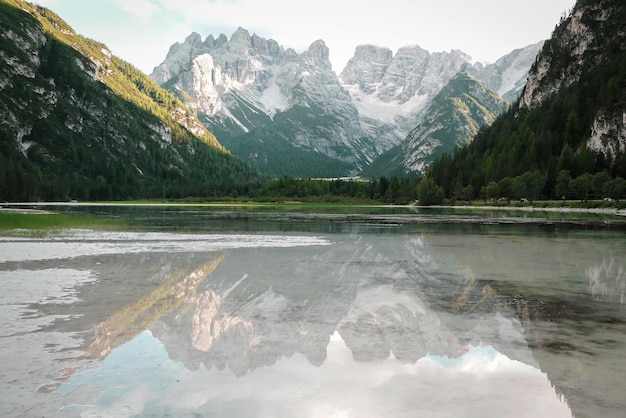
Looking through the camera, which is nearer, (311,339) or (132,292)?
(311,339)

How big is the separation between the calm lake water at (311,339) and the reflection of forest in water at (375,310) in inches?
2.9

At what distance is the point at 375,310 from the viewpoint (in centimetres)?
1678

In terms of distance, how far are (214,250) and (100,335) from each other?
20894mm

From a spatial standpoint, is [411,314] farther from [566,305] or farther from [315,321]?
[566,305]

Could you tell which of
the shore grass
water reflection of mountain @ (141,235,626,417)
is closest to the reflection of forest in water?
water reflection of mountain @ (141,235,626,417)

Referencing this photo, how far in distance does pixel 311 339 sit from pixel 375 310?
3991 millimetres

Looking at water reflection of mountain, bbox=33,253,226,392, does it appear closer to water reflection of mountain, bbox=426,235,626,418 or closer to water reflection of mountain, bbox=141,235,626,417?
water reflection of mountain, bbox=141,235,626,417

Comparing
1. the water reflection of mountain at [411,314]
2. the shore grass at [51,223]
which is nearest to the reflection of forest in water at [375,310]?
the water reflection of mountain at [411,314]

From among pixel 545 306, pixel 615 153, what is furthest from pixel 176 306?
pixel 615 153

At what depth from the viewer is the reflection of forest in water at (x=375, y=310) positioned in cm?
1182

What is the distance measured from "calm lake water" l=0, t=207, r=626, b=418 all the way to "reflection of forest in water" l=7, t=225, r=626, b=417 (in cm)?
7

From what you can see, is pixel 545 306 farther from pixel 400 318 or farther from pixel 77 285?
pixel 77 285

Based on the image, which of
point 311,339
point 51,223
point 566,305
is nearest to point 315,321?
point 311,339

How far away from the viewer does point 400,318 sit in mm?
15719
